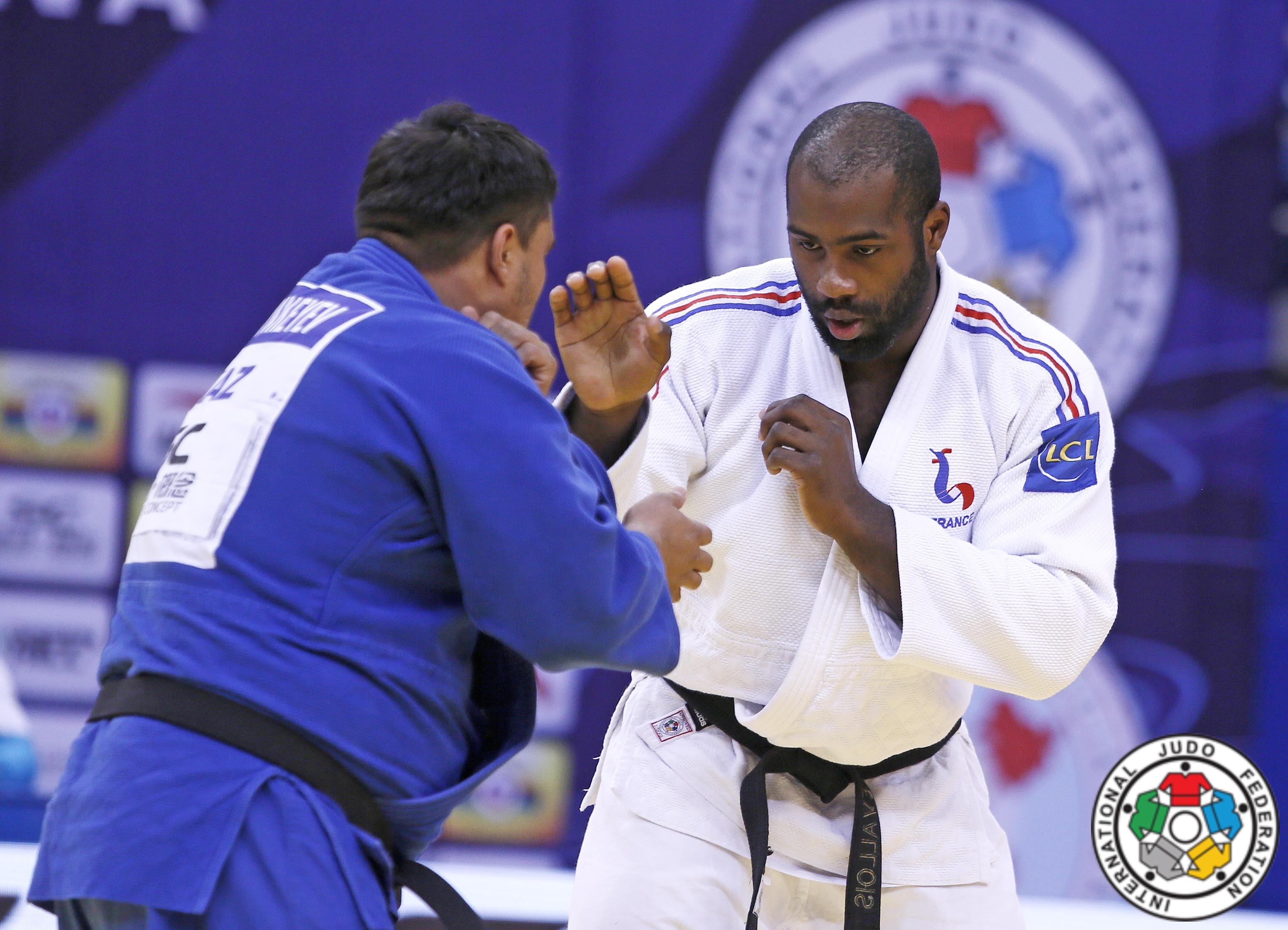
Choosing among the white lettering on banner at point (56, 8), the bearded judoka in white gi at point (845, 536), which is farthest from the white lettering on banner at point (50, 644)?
the bearded judoka in white gi at point (845, 536)

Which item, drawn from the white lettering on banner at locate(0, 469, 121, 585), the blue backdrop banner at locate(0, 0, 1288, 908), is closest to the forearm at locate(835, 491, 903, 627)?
the blue backdrop banner at locate(0, 0, 1288, 908)

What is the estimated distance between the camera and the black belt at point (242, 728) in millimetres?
1568

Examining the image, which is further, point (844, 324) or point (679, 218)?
point (679, 218)

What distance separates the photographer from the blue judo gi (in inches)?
60.6

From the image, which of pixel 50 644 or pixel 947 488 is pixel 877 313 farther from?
pixel 50 644

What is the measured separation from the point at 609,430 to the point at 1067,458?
757 mm

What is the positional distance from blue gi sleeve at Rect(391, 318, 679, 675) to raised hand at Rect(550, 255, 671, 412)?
1.41 feet

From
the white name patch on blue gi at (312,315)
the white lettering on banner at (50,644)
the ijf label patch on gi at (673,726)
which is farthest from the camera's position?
the white lettering on banner at (50,644)

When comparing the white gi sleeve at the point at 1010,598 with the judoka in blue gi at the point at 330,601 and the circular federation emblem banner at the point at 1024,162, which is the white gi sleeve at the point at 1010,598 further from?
the circular federation emblem banner at the point at 1024,162

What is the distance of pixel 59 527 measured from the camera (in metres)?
4.12

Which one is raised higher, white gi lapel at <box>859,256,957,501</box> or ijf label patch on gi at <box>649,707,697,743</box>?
white gi lapel at <box>859,256,957,501</box>

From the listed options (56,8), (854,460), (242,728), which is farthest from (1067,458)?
(56,8)

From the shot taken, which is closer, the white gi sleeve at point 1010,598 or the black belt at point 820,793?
the white gi sleeve at point 1010,598

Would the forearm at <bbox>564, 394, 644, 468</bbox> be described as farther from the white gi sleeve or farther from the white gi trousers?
the white gi trousers
